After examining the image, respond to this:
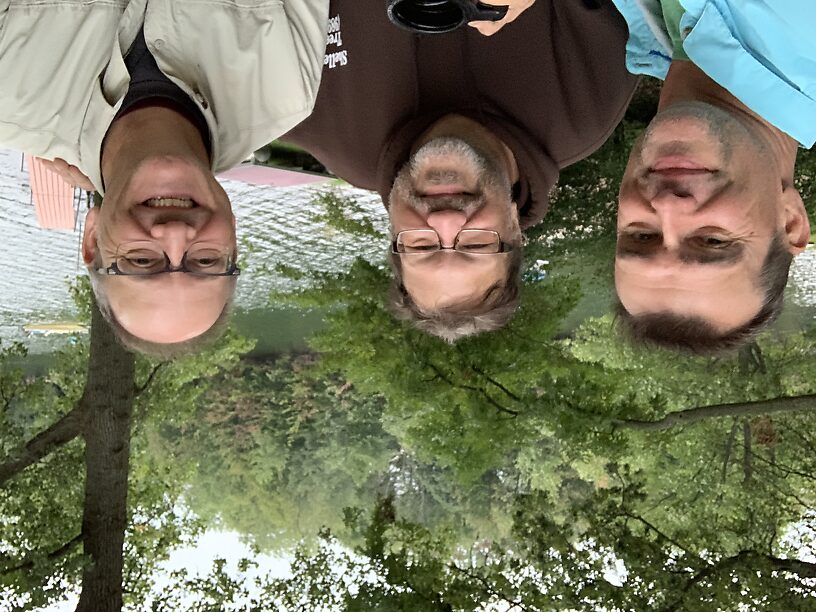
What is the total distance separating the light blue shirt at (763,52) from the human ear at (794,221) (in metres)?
0.37

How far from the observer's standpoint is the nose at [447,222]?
2998 millimetres

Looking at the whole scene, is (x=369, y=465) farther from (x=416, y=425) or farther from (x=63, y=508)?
(x=63, y=508)

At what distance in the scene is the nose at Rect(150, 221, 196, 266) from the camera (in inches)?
107

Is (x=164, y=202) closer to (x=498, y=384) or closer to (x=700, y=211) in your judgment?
(x=700, y=211)

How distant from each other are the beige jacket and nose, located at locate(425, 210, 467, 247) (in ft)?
2.47

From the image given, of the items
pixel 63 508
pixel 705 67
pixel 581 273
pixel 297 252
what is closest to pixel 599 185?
pixel 581 273

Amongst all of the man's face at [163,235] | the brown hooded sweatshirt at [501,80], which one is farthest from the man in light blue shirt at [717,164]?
the man's face at [163,235]

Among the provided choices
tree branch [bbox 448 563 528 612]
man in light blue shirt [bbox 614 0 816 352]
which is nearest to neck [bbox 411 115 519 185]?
man in light blue shirt [bbox 614 0 816 352]

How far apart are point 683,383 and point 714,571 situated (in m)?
3.59

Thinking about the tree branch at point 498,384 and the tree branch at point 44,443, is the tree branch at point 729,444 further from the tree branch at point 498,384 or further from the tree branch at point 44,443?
the tree branch at point 44,443

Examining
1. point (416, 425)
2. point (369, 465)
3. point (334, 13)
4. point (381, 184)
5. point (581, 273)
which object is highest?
point (334, 13)

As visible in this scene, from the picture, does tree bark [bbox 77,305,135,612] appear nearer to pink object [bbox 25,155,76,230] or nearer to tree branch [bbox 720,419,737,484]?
pink object [bbox 25,155,76,230]

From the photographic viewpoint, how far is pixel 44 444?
5.18 meters

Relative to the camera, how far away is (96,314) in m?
5.16
